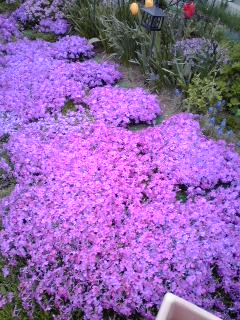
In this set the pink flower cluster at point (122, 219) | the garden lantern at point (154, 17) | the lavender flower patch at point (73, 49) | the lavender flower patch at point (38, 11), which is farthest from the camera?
the lavender flower patch at point (38, 11)

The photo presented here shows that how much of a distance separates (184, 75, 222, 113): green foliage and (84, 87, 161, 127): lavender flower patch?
0.41m

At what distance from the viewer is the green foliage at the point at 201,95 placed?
14.9 feet

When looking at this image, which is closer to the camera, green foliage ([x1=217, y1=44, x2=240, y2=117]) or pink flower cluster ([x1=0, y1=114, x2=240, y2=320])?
pink flower cluster ([x1=0, y1=114, x2=240, y2=320])

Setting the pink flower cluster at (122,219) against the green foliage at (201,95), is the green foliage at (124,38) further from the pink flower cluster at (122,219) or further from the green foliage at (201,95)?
the pink flower cluster at (122,219)

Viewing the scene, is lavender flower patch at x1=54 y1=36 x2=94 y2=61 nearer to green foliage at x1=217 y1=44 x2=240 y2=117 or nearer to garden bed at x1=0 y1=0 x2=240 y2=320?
garden bed at x1=0 y1=0 x2=240 y2=320

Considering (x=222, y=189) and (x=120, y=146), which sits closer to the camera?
(x=222, y=189)

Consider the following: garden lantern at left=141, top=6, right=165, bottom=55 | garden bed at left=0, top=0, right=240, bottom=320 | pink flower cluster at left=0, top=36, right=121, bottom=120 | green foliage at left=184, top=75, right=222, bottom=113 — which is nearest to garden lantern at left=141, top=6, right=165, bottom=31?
garden lantern at left=141, top=6, right=165, bottom=55

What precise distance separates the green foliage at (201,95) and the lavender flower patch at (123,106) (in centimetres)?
41

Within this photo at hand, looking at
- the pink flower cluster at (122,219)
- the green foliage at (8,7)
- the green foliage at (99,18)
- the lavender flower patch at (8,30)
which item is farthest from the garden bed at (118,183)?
the green foliage at (8,7)

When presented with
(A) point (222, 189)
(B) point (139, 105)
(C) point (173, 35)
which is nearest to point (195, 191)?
(A) point (222, 189)

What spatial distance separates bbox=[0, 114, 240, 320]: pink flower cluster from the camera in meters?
2.86

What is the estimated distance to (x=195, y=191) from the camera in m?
3.60

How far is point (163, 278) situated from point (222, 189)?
110cm

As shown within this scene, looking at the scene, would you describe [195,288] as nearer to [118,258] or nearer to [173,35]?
[118,258]
